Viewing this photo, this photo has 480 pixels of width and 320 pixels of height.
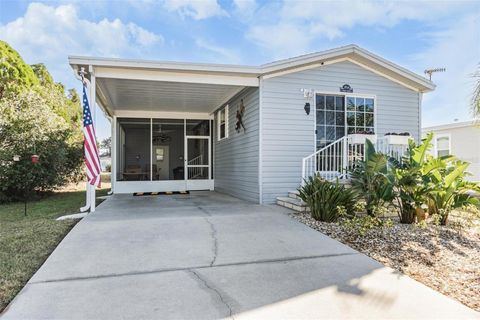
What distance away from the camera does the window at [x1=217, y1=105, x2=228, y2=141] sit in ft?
35.6

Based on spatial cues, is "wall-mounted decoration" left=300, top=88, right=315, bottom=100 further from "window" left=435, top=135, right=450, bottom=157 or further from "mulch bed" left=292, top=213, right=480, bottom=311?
"window" left=435, top=135, right=450, bottom=157

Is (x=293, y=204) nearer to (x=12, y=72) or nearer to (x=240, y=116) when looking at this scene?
(x=240, y=116)

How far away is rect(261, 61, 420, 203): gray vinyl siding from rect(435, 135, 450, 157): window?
8.88 metres

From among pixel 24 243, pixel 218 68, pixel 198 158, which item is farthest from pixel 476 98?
pixel 198 158

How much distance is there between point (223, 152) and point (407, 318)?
8.87m

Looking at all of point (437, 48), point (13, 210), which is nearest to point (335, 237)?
point (13, 210)

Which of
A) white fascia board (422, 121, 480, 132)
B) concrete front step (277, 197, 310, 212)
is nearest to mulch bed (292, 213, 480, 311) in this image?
concrete front step (277, 197, 310, 212)

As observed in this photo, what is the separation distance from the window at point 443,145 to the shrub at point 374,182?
1174cm

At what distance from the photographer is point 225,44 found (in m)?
11.7

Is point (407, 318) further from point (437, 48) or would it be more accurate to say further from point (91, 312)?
point (437, 48)

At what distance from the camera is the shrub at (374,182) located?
18.9 feet

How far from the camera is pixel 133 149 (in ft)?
44.5

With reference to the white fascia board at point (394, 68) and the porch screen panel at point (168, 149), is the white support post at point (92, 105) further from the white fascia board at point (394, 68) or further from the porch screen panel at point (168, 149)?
the white fascia board at point (394, 68)

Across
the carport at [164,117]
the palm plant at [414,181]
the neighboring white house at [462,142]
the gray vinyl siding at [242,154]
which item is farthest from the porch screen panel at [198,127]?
the neighboring white house at [462,142]
